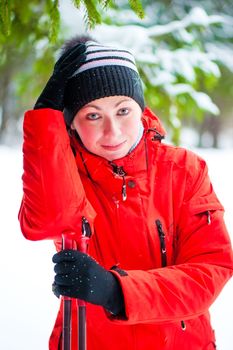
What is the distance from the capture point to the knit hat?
1.80 meters

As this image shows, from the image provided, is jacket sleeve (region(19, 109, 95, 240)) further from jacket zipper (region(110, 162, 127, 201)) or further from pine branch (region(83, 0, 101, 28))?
pine branch (region(83, 0, 101, 28))

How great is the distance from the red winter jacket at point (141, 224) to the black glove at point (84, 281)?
0.05 metres

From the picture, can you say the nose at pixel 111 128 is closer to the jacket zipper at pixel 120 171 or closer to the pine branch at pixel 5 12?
the jacket zipper at pixel 120 171

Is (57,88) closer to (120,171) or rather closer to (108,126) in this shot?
(108,126)

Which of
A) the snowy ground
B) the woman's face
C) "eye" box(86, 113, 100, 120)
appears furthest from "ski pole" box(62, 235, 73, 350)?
the snowy ground

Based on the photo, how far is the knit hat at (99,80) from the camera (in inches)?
70.8

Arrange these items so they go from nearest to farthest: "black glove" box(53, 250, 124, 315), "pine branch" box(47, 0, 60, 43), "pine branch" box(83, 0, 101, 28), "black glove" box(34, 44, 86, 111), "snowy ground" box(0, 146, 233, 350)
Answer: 1. "black glove" box(53, 250, 124, 315)
2. "black glove" box(34, 44, 86, 111)
3. "pine branch" box(83, 0, 101, 28)
4. "pine branch" box(47, 0, 60, 43)
5. "snowy ground" box(0, 146, 233, 350)

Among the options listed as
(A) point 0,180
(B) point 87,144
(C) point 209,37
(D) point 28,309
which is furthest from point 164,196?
→ (C) point 209,37

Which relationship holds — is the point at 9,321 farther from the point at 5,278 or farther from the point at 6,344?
the point at 5,278

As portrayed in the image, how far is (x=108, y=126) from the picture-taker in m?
1.76

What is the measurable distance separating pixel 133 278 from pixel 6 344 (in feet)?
6.00

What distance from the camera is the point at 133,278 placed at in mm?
1588

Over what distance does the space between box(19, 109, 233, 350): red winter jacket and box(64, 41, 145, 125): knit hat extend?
0.13m

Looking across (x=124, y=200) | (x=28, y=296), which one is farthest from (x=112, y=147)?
(x=28, y=296)
